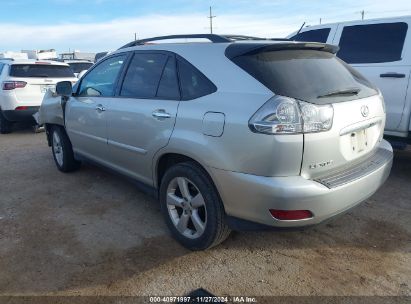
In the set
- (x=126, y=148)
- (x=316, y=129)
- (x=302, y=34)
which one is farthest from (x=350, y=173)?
(x=302, y=34)

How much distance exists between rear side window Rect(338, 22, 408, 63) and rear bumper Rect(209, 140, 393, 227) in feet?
8.83

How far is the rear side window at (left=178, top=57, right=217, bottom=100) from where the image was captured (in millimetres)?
2779

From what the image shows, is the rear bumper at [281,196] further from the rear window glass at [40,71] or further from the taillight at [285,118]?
the rear window glass at [40,71]

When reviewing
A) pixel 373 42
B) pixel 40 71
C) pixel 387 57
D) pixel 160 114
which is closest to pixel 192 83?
pixel 160 114

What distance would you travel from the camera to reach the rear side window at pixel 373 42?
15.3ft

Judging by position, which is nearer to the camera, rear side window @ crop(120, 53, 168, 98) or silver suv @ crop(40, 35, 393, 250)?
silver suv @ crop(40, 35, 393, 250)

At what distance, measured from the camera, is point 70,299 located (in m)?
2.56

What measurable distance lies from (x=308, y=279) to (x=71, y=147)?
3642mm

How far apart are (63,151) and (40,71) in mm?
4113

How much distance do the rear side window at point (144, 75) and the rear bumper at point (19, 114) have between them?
5352mm

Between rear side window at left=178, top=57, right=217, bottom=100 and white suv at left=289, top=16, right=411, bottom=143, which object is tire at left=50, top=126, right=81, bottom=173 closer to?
rear side window at left=178, top=57, right=217, bottom=100

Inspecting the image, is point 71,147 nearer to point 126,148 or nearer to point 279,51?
point 126,148

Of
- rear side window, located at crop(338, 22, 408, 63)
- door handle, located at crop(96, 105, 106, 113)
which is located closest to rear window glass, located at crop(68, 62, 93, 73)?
door handle, located at crop(96, 105, 106, 113)

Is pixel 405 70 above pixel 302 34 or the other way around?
the other way around
